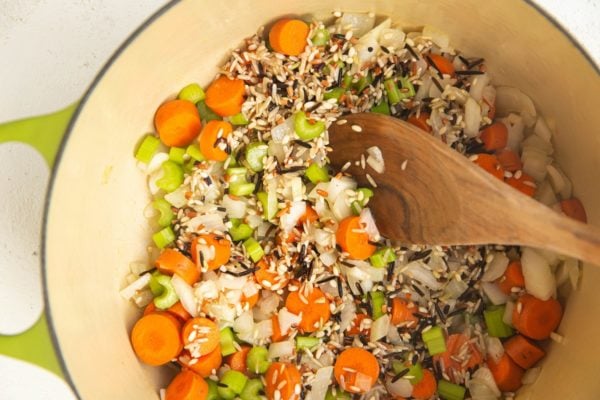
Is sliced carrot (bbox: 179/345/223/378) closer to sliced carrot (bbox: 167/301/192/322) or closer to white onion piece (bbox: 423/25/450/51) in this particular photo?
sliced carrot (bbox: 167/301/192/322)

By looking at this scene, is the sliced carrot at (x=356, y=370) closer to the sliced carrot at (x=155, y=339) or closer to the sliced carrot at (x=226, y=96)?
the sliced carrot at (x=155, y=339)

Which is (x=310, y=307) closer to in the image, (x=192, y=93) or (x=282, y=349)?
(x=282, y=349)

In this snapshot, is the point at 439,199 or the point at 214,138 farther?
the point at 214,138

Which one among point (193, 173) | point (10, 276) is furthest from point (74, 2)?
point (10, 276)

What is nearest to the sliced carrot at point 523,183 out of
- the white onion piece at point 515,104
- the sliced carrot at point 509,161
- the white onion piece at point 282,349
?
the sliced carrot at point 509,161

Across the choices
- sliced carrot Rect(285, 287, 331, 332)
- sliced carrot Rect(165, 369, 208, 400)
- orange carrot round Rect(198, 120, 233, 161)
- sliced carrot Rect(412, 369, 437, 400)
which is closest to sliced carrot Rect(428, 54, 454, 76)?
orange carrot round Rect(198, 120, 233, 161)

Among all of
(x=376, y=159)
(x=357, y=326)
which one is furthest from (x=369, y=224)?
(x=357, y=326)

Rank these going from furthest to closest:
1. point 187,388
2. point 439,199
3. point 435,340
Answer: point 435,340 < point 187,388 < point 439,199
